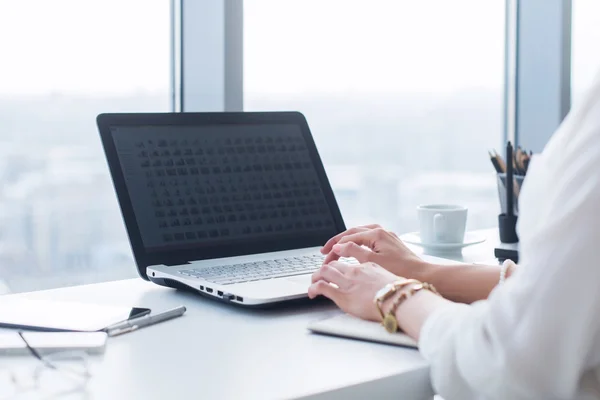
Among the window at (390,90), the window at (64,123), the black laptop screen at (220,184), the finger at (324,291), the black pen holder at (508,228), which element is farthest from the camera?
the window at (390,90)

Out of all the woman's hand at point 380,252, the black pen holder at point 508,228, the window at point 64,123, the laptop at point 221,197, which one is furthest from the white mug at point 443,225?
the window at point 64,123

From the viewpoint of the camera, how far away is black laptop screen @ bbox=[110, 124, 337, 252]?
3.93 ft

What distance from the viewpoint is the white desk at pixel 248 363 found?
72cm

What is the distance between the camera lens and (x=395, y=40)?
2.03 metres

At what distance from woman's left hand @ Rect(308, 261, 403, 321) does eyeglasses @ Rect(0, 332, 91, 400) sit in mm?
321

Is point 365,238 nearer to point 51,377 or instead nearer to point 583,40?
point 51,377

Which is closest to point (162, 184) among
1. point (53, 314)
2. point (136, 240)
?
point (136, 240)

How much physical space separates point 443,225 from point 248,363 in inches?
30.4

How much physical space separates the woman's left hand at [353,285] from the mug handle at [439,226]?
50cm

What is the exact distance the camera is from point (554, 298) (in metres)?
0.67

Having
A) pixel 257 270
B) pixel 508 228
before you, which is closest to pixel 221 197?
pixel 257 270

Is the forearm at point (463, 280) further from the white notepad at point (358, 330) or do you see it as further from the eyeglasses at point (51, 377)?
the eyeglasses at point (51, 377)

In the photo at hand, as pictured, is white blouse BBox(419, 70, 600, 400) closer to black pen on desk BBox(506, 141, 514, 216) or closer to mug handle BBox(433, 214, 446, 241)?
mug handle BBox(433, 214, 446, 241)

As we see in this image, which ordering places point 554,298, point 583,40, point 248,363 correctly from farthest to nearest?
point 583,40 < point 248,363 < point 554,298
